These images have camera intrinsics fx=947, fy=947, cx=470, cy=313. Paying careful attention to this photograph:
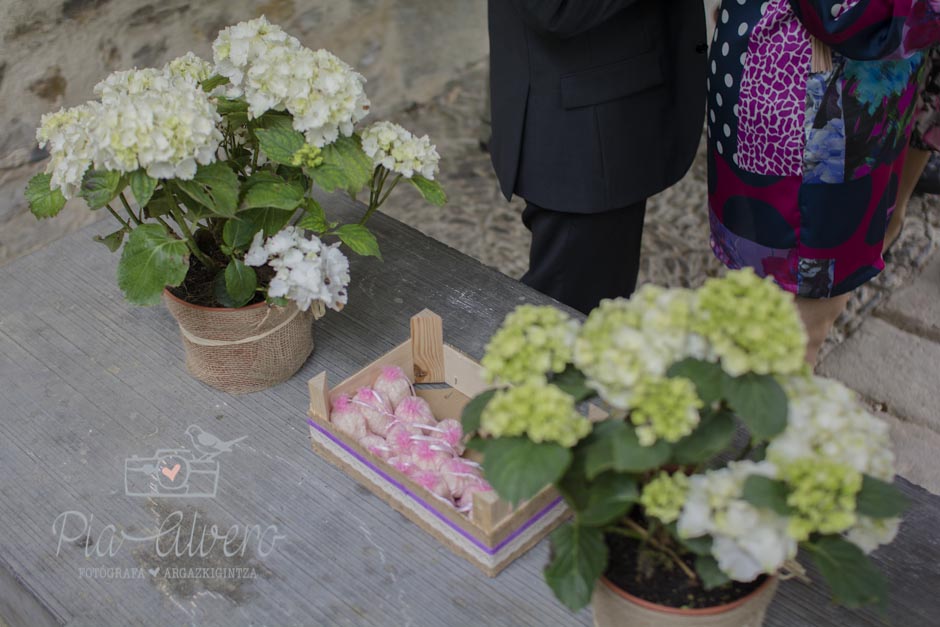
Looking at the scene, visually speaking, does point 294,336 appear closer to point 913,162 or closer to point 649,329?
point 649,329

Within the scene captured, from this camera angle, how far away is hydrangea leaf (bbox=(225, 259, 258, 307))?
4.29 ft

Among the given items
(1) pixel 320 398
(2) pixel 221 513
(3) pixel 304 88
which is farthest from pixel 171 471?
(3) pixel 304 88

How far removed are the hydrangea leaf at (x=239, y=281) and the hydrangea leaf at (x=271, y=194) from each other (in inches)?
3.4

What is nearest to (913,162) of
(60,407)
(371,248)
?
(371,248)

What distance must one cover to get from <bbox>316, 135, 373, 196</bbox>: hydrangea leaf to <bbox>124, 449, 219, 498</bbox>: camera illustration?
426 millimetres

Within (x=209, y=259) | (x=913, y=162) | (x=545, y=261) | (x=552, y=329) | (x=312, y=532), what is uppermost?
(x=552, y=329)

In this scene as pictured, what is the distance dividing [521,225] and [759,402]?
90.3 inches

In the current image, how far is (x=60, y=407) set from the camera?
143 centimetres

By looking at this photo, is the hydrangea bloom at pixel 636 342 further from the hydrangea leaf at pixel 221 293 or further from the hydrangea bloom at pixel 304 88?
the hydrangea leaf at pixel 221 293

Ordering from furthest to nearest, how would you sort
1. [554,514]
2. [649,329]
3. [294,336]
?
1. [294,336]
2. [554,514]
3. [649,329]

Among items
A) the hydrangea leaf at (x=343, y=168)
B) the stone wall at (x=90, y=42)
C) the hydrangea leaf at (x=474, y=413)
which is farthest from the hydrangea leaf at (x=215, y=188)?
the stone wall at (x=90, y=42)

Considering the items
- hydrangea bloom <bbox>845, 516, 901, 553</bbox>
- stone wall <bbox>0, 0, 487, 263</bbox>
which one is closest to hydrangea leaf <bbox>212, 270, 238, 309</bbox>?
hydrangea bloom <bbox>845, 516, 901, 553</bbox>

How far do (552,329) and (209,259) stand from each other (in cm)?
68

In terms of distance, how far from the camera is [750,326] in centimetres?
→ 81
